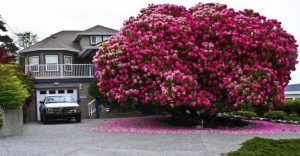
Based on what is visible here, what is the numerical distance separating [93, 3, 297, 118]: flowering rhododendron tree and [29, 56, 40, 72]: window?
13557 mm

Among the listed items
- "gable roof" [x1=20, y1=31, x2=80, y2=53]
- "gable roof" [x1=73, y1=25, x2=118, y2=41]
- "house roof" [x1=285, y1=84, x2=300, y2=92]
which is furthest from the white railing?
"house roof" [x1=285, y1=84, x2=300, y2=92]

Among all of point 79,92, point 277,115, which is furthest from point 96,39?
point 277,115

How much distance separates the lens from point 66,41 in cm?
3597

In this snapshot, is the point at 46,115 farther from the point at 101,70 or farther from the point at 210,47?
the point at 210,47

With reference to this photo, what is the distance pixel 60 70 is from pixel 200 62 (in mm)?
15930

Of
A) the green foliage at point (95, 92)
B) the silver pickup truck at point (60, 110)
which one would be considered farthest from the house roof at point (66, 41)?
the silver pickup truck at point (60, 110)

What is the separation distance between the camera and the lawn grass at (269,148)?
959cm

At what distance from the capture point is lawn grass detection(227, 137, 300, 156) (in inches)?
378

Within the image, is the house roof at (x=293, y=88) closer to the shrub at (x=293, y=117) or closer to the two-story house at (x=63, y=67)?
the shrub at (x=293, y=117)

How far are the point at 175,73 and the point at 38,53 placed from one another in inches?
702

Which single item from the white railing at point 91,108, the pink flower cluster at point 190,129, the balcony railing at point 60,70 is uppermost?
the balcony railing at point 60,70

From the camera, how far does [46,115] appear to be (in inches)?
885

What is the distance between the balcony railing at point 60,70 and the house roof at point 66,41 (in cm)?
130

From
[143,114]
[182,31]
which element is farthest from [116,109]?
[182,31]
